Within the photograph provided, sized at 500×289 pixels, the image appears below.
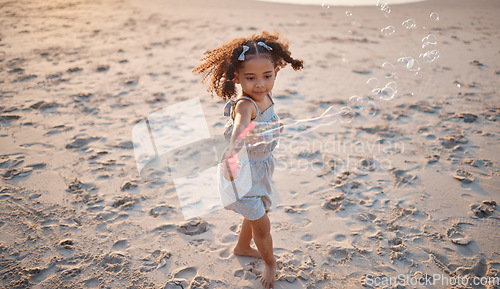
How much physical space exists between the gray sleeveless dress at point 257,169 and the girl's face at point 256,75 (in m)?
0.10

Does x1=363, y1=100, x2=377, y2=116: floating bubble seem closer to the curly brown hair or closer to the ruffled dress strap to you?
the curly brown hair

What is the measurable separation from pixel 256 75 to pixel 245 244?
4.51 ft

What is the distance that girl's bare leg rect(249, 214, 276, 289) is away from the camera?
2.32 meters

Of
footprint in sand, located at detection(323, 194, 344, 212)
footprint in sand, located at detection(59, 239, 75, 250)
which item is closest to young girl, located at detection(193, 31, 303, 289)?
footprint in sand, located at detection(323, 194, 344, 212)

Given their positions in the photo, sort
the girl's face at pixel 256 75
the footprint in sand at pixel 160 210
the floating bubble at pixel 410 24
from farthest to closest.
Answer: the floating bubble at pixel 410 24
the footprint in sand at pixel 160 210
the girl's face at pixel 256 75

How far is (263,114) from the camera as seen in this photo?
2246 millimetres

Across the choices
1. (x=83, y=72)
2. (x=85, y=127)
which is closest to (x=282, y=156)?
(x=85, y=127)

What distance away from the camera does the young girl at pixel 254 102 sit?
2131mm

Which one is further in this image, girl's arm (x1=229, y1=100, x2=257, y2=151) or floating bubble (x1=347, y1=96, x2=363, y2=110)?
floating bubble (x1=347, y1=96, x2=363, y2=110)

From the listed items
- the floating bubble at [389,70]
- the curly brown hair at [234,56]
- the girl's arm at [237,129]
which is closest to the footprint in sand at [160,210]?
the girl's arm at [237,129]

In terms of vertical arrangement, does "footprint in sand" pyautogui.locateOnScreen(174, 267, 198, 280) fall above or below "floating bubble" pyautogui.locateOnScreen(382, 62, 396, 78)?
below

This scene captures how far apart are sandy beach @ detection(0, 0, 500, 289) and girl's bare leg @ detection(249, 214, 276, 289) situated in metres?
0.11

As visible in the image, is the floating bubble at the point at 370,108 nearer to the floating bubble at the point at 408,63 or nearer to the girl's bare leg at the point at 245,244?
the floating bubble at the point at 408,63

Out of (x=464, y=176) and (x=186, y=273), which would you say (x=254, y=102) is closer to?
(x=186, y=273)
